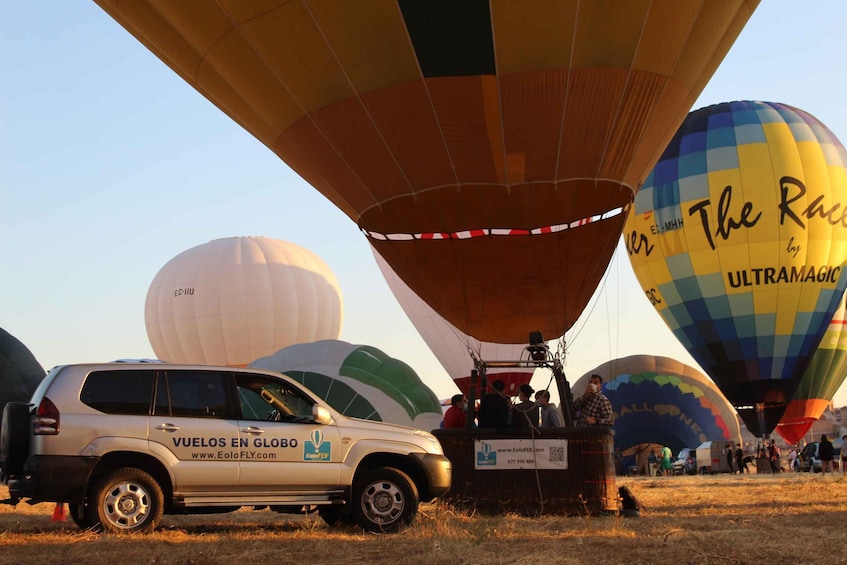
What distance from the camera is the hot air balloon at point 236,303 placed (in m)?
40.3

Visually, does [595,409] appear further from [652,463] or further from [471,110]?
[652,463]

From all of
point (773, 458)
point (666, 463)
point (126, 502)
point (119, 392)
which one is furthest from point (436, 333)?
point (126, 502)

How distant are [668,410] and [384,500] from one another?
33.6 meters

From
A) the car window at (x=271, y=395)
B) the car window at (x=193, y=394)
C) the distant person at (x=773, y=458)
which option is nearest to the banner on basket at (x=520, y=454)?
the car window at (x=271, y=395)

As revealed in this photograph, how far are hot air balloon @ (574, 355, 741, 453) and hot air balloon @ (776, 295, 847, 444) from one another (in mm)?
5046

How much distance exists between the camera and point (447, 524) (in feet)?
29.7

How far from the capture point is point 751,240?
92.4ft

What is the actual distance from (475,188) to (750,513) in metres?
4.67

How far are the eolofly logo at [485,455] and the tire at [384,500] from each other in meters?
2.04

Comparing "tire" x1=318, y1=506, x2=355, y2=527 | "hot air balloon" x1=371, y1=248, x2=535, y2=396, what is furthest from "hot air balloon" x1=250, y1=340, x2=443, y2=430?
"tire" x1=318, y1=506, x2=355, y2=527

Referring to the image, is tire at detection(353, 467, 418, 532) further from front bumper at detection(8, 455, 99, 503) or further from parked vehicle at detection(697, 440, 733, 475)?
parked vehicle at detection(697, 440, 733, 475)

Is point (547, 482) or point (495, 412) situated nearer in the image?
point (547, 482)

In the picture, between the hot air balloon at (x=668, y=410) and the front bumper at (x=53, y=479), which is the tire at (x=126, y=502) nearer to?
the front bumper at (x=53, y=479)

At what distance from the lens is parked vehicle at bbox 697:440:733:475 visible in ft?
118
